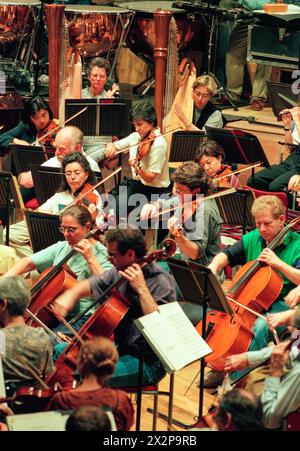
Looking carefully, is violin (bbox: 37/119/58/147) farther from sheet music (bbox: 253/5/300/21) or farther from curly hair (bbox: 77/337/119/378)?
curly hair (bbox: 77/337/119/378)

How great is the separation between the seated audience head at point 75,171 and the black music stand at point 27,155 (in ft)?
2.03

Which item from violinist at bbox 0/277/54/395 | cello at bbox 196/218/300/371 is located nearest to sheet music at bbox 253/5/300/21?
cello at bbox 196/218/300/371

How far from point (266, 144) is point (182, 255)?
2.71 m

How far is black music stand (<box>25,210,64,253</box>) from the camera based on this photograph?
5.94 metres

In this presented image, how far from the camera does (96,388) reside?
415cm

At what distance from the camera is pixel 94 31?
29.3ft

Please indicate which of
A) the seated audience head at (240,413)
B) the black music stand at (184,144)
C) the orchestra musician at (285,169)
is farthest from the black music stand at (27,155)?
the seated audience head at (240,413)

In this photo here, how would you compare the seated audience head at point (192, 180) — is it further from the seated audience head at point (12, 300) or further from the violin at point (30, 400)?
the violin at point (30, 400)

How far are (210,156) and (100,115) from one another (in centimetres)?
124

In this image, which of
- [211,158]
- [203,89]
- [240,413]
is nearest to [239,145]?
[211,158]

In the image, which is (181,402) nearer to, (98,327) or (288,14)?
(98,327)

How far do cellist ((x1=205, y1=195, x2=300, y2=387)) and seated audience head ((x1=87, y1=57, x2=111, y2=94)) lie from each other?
8.92 ft

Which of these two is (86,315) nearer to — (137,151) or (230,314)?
(230,314)
